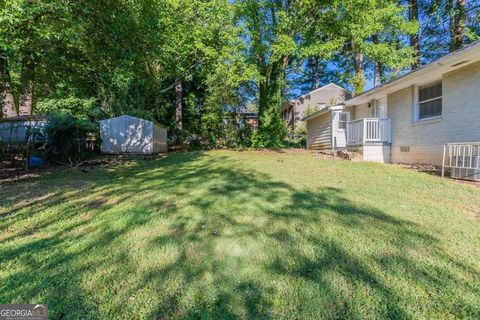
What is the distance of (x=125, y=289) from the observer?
2.12 metres

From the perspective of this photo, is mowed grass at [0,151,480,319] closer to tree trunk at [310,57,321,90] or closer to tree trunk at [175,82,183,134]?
tree trunk at [175,82,183,134]

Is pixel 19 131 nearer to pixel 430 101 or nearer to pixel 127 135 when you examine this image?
pixel 127 135

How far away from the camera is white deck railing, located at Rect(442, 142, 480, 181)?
6473 millimetres

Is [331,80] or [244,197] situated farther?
[331,80]

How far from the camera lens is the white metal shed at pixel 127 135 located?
1402 centimetres

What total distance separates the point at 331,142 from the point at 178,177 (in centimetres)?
1116

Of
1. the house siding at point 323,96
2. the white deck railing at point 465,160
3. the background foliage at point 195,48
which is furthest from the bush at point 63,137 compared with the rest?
the house siding at point 323,96

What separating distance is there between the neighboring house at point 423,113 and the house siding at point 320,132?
2672 mm

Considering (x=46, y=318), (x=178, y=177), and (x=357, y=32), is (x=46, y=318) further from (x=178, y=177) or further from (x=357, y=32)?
(x=357, y=32)

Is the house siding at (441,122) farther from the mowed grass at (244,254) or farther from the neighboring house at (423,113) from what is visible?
the mowed grass at (244,254)

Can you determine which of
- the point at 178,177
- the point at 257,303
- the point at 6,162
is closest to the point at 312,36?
the point at 178,177

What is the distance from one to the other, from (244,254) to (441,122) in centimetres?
873

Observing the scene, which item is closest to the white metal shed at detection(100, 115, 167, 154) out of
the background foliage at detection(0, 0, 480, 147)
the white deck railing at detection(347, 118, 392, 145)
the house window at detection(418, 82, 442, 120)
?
the background foliage at detection(0, 0, 480, 147)

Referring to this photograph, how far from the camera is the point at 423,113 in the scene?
9367mm
